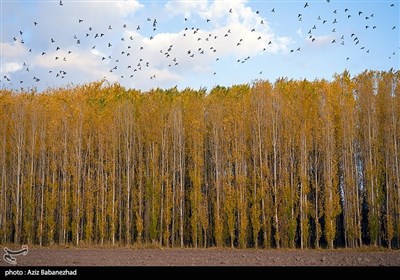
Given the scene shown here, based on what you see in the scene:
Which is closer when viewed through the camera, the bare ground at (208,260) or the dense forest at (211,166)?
the bare ground at (208,260)

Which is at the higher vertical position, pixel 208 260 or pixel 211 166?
pixel 211 166

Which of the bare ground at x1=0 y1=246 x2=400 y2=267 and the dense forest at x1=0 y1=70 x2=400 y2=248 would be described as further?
the dense forest at x1=0 y1=70 x2=400 y2=248

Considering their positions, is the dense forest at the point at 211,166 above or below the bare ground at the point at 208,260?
above

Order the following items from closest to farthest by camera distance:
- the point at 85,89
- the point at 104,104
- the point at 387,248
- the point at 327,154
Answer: the point at 387,248
the point at 327,154
the point at 104,104
the point at 85,89

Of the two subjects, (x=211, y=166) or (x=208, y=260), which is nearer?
(x=208, y=260)

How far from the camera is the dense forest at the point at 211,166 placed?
106 ft

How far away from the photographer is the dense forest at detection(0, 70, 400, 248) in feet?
106

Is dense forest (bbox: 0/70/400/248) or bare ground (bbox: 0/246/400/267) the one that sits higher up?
dense forest (bbox: 0/70/400/248)

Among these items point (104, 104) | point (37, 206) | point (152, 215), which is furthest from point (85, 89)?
point (152, 215)

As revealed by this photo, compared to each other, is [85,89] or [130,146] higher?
[85,89]

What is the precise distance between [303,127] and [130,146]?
1468cm

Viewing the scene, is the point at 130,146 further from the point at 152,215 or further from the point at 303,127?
the point at 303,127

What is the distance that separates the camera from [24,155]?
3775 centimetres

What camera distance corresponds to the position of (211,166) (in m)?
35.9
